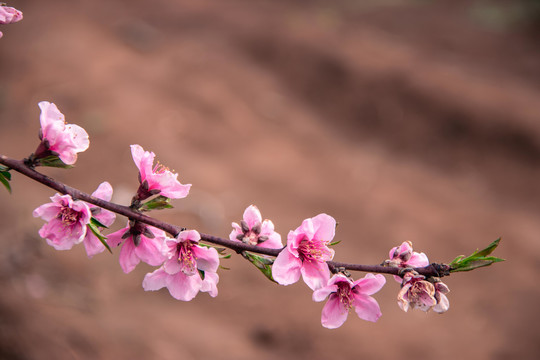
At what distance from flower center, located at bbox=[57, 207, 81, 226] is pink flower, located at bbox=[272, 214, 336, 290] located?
56cm

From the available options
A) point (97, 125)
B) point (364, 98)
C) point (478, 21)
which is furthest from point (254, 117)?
point (478, 21)

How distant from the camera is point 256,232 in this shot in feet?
4.76

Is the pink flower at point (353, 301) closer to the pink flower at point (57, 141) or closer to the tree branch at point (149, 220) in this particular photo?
the tree branch at point (149, 220)

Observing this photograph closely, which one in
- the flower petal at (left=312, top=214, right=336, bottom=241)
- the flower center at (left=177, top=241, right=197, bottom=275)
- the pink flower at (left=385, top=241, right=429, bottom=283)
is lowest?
the flower center at (left=177, top=241, right=197, bottom=275)

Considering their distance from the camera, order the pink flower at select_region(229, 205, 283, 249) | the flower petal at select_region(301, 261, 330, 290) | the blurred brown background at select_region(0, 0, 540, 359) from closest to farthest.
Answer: the flower petal at select_region(301, 261, 330, 290)
the pink flower at select_region(229, 205, 283, 249)
the blurred brown background at select_region(0, 0, 540, 359)

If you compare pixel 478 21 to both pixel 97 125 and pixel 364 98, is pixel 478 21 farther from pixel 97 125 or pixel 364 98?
pixel 97 125

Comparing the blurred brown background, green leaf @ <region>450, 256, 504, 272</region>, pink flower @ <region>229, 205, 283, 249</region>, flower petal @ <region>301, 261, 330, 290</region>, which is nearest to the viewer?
green leaf @ <region>450, 256, 504, 272</region>

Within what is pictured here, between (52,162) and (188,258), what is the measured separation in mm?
451

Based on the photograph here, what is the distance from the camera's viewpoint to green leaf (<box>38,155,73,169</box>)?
4.18 ft

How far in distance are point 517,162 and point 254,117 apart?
193 inches

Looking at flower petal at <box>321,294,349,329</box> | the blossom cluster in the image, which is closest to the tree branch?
the blossom cluster

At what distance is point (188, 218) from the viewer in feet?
22.5

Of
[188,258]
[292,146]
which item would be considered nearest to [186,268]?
[188,258]

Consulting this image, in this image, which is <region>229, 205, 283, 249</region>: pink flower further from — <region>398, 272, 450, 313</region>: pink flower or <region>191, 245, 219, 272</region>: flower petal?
<region>398, 272, 450, 313</region>: pink flower
